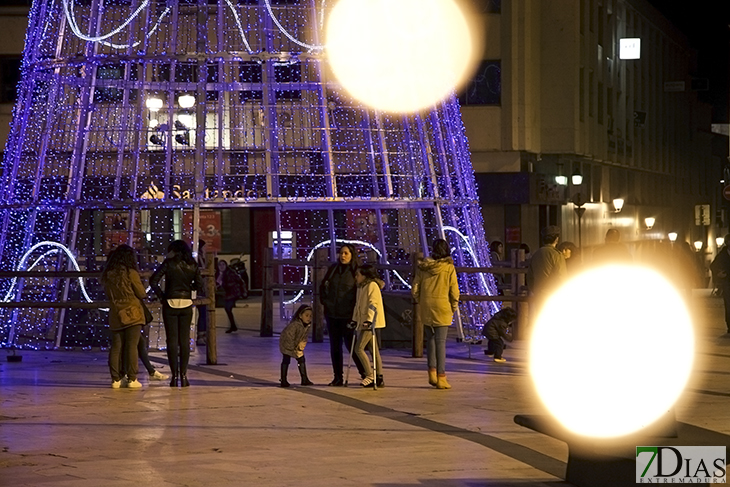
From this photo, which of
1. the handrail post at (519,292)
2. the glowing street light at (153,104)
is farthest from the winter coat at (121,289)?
Result: the handrail post at (519,292)

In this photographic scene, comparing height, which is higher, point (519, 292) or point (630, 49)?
point (630, 49)

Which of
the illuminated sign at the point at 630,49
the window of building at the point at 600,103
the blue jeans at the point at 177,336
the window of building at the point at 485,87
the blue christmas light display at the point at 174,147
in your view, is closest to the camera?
the blue jeans at the point at 177,336

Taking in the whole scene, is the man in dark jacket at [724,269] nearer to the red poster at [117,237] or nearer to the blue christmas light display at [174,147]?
the blue christmas light display at [174,147]

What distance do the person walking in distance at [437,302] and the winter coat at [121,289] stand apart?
3.15 m

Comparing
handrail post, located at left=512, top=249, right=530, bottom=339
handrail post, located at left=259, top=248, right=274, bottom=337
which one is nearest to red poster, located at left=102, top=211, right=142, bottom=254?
handrail post, located at left=259, top=248, right=274, bottom=337

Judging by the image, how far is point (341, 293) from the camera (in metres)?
16.2

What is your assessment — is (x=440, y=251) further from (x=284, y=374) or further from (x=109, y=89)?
(x=109, y=89)

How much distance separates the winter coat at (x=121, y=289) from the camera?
15.8 meters

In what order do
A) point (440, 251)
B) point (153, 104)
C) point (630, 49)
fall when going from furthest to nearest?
point (630, 49) → point (153, 104) → point (440, 251)

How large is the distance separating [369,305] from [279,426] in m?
3.42

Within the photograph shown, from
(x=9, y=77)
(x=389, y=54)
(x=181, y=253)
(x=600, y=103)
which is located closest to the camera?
(x=181, y=253)

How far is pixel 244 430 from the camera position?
40.8 feet

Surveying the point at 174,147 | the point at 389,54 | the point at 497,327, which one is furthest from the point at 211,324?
the point at 389,54

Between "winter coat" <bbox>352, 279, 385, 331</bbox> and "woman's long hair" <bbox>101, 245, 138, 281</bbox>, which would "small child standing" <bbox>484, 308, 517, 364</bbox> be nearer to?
"winter coat" <bbox>352, 279, 385, 331</bbox>
